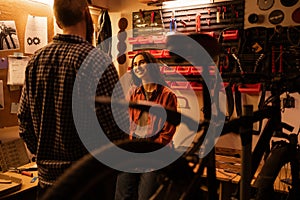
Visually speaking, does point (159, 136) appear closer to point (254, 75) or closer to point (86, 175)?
point (254, 75)

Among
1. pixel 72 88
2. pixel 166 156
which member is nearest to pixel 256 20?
pixel 72 88

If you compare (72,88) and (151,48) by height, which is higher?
(151,48)

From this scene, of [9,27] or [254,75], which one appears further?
[9,27]

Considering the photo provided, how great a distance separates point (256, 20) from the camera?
244 cm

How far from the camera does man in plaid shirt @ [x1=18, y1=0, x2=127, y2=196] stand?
1.27 metres

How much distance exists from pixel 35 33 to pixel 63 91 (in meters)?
1.42

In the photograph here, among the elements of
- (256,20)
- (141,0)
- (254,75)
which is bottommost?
(254,75)

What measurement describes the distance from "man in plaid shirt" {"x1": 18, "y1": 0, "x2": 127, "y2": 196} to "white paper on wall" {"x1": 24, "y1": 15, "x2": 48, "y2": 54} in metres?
1.17

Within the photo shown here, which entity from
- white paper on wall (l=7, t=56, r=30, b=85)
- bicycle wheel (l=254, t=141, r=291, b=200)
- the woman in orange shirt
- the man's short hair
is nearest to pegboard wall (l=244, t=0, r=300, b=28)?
the woman in orange shirt

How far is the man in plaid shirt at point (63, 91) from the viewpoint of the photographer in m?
1.27

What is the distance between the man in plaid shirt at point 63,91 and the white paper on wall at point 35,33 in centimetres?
117

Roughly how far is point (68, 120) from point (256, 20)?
1.79 meters

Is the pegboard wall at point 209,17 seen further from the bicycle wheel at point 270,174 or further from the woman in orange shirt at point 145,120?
the bicycle wheel at point 270,174

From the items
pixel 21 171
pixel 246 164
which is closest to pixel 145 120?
pixel 21 171
